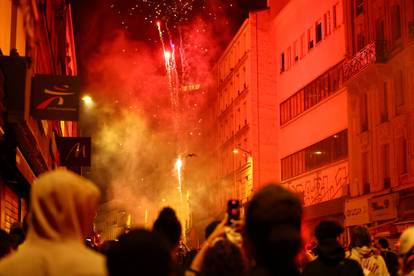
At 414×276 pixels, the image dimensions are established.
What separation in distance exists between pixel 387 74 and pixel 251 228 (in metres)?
26.6

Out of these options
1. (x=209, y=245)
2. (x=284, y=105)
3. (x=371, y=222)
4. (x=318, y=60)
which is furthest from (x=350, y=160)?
(x=209, y=245)

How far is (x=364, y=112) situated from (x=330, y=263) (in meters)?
25.8

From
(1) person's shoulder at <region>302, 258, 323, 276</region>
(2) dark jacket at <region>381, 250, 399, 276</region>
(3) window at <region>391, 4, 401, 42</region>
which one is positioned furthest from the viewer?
(3) window at <region>391, 4, 401, 42</region>

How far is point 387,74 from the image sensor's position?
28203mm

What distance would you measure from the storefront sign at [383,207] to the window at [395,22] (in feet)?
22.4

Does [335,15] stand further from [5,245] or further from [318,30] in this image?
[5,245]

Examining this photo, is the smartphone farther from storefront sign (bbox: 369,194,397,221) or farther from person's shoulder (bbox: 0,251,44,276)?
storefront sign (bbox: 369,194,397,221)

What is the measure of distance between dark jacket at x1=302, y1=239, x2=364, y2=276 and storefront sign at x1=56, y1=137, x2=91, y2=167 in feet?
60.5

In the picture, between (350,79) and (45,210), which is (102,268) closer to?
(45,210)

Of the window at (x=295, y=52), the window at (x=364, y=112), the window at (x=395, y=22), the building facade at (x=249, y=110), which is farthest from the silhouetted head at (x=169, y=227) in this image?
the building facade at (x=249, y=110)

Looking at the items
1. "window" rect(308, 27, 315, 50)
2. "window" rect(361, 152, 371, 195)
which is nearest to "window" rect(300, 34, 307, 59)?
"window" rect(308, 27, 315, 50)

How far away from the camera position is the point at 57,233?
3.19 meters

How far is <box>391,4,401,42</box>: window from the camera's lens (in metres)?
27.5

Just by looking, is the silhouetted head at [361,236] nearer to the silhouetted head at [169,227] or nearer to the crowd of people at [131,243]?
the silhouetted head at [169,227]
